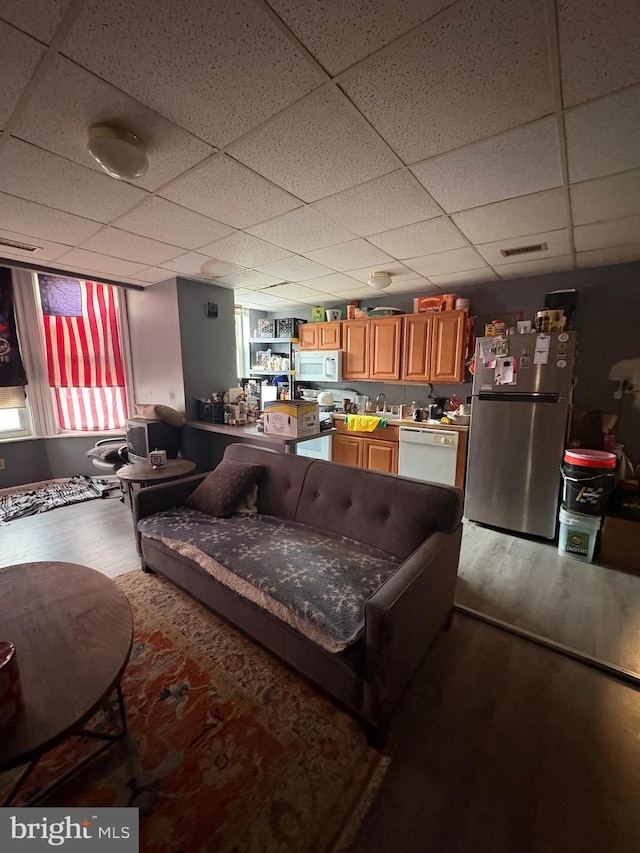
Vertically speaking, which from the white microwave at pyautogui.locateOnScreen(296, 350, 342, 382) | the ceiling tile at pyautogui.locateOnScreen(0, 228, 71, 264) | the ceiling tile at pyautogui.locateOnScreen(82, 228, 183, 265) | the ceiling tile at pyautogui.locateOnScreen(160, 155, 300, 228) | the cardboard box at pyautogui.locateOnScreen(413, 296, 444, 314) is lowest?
the white microwave at pyautogui.locateOnScreen(296, 350, 342, 382)

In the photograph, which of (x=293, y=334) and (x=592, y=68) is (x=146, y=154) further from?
(x=293, y=334)

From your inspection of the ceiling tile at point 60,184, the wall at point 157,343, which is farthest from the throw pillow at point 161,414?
the ceiling tile at point 60,184

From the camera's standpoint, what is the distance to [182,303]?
11.5 feet

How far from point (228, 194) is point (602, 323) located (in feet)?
11.6

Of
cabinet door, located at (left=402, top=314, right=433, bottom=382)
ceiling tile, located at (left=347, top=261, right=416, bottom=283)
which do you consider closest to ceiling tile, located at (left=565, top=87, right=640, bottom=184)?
ceiling tile, located at (left=347, top=261, right=416, bottom=283)

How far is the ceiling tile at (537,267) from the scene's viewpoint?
2.96 meters

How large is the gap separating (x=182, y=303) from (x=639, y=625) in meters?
4.43

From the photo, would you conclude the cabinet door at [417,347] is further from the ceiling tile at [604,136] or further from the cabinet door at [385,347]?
the ceiling tile at [604,136]

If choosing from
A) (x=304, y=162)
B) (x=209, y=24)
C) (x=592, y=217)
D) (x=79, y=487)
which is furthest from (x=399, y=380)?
(x=79, y=487)

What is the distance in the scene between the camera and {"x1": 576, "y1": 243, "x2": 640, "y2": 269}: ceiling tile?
8.80ft

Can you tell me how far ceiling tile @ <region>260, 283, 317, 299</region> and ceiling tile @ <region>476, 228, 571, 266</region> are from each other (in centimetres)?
198

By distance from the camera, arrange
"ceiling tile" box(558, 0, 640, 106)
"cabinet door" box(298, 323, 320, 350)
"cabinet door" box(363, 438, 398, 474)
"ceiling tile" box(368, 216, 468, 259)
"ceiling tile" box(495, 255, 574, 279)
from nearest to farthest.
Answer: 1. "ceiling tile" box(558, 0, 640, 106)
2. "ceiling tile" box(368, 216, 468, 259)
3. "ceiling tile" box(495, 255, 574, 279)
4. "cabinet door" box(363, 438, 398, 474)
5. "cabinet door" box(298, 323, 320, 350)

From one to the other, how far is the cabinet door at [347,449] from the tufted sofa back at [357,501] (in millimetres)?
1821

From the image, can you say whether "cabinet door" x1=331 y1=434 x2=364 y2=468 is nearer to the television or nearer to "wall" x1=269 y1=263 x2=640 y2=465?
the television
